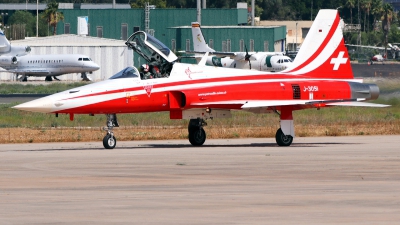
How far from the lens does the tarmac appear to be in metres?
13.0

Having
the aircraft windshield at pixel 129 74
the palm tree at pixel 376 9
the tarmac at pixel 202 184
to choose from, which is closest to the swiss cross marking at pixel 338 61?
the tarmac at pixel 202 184

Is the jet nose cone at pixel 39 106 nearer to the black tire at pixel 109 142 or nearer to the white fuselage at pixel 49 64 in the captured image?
the black tire at pixel 109 142

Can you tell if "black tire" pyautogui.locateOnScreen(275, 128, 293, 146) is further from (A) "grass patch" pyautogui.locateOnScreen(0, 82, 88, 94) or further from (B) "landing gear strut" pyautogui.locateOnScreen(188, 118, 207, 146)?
(A) "grass patch" pyautogui.locateOnScreen(0, 82, 88, 94)

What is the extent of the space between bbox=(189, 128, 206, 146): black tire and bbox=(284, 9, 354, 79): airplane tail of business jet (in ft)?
11.5

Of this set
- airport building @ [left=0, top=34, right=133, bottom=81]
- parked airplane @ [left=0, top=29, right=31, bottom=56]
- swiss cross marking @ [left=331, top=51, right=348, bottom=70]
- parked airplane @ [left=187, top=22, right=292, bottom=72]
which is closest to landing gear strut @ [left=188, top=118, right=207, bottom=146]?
swiss cross marking @ [left=331, top=51, right=348, bottom=70]

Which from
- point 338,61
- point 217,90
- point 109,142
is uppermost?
point 338,61

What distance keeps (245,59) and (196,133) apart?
2157 inches

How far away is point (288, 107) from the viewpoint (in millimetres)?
26172

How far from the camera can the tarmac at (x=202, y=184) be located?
1303cm

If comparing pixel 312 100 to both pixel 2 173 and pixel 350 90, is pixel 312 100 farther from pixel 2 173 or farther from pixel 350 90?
pixel 2 173

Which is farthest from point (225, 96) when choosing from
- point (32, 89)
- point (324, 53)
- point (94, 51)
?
point (94, 51)

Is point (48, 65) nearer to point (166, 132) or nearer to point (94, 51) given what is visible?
point (94, 51)

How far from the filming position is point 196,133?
26797mm

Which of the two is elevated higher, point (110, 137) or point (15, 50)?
point (15, 50)
